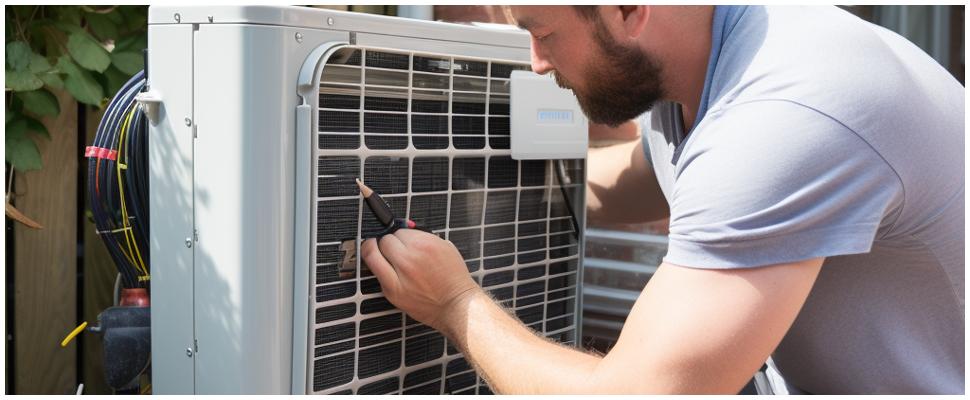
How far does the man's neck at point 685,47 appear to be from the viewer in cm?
135

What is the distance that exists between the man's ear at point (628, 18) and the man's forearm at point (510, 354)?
448 mm

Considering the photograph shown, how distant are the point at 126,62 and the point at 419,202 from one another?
0.78 metres

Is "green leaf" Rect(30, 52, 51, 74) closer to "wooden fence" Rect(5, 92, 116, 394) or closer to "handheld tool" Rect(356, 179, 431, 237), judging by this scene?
"wooden fence" Rect(5, 92, 116, 394)

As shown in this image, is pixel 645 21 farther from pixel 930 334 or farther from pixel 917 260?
pixel 930 334

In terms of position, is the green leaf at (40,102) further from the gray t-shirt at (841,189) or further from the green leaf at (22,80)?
A: the gray t-shirt at (841,189)

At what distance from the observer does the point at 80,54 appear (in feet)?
6.12

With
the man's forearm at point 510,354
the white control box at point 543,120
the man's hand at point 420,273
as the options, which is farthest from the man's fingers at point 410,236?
the white control box at point 543,120

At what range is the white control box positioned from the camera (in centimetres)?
163

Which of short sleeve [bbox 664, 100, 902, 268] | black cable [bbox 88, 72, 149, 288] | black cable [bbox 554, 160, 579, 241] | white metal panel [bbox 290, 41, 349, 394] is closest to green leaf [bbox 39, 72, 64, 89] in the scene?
black cable [bbox 88, 72, 149, 288]

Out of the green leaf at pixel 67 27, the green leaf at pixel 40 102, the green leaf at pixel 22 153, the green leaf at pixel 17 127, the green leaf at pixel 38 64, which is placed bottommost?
the green leaf at pixel 22 153

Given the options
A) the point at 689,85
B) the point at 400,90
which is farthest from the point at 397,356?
the point at 689,85

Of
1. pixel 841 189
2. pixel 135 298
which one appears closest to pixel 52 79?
pixel 135 298

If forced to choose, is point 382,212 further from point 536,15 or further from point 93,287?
point 93,287

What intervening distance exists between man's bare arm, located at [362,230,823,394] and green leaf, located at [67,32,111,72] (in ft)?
2.68
